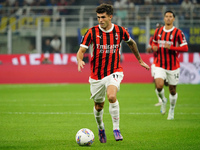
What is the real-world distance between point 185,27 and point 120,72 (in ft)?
60.6

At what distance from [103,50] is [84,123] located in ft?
8.79

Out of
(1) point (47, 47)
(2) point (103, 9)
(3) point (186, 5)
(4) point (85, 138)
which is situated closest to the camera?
(4) point (85, 138)

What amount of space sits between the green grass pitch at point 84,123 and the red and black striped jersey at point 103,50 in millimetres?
1208

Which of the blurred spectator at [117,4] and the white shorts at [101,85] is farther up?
the blurred spectator at [117,4]

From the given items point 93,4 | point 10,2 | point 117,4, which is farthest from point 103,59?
point 10,2

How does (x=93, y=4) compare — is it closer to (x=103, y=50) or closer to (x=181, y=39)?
(x=181, y=39)

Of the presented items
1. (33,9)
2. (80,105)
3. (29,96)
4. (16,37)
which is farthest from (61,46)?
(80,105)

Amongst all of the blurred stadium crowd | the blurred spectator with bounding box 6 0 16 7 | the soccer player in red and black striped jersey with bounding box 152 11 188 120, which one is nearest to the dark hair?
the soccer player in red and black striped jersey with bounding box 152 11 188 120

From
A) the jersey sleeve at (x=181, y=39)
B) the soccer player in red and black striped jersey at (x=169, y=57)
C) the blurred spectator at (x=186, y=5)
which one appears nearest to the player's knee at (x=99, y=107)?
the soccer player in red and black striped jersey at (x=169, y=57)

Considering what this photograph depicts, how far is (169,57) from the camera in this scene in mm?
10367

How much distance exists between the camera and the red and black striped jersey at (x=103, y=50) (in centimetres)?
709

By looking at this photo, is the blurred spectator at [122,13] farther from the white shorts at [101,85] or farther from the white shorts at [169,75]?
the white shorts at [101,85]

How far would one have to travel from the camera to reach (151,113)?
36.9 ft

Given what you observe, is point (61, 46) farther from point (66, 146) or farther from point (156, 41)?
point (66, 146)
